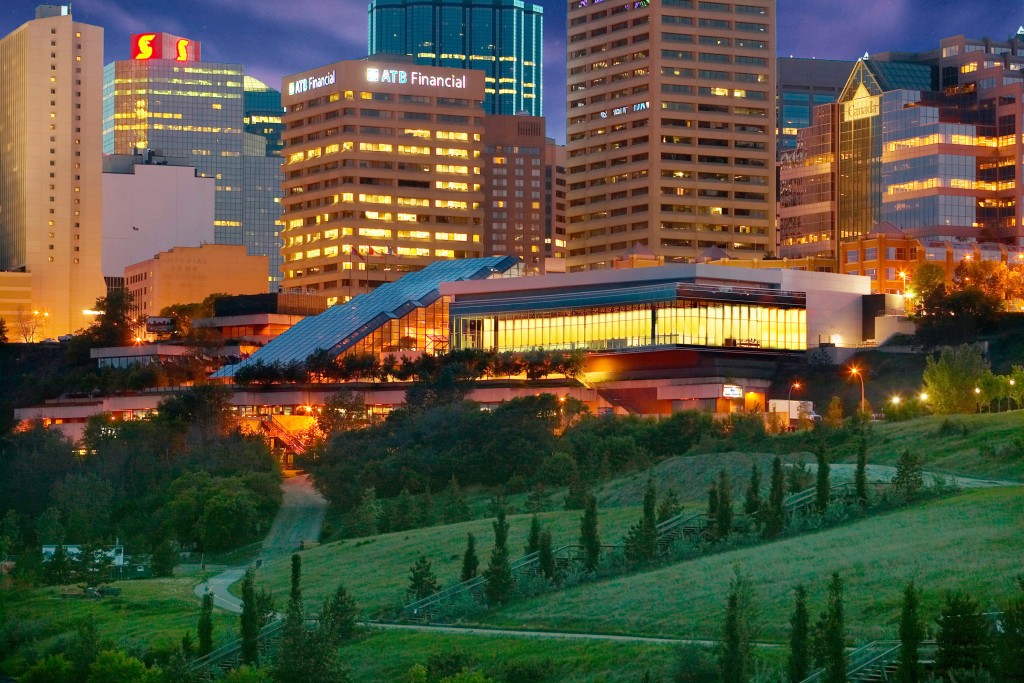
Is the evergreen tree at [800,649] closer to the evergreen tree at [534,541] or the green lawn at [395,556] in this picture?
the evergreen tree at [534,541]

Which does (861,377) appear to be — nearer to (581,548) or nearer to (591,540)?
(581,548)

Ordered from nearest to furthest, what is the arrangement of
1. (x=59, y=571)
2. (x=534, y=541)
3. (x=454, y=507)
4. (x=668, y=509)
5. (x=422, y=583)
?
(x=422, y=583)
(x=534, y=541)
(x=668, y=509)
(x=59, y=571)
(x=454, y=507)

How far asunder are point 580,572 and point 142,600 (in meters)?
25.3

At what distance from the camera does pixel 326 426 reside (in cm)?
16388

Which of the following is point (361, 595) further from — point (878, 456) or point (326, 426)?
point (326, 426)

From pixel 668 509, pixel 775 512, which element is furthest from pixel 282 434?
pixel 775 512

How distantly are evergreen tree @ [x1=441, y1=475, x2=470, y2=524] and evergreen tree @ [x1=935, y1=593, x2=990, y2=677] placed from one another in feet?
194

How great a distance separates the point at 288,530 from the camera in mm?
124250

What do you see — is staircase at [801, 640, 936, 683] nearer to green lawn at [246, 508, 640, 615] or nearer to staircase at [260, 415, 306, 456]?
green lawn at [246, 508, 640, 615]

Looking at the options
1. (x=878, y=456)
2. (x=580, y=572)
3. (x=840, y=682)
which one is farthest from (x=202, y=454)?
(x=840, y=682)

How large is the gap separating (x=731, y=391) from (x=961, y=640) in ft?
386

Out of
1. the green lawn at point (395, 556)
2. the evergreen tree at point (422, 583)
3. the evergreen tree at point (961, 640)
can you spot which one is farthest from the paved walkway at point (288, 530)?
the evergreen tree at point (961, 640)

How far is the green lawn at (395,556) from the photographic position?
8694cm

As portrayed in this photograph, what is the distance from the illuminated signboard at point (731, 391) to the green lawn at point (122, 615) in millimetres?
Answer: 77843
